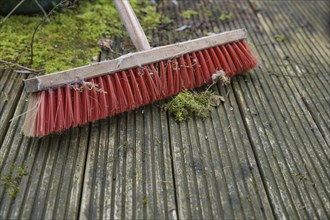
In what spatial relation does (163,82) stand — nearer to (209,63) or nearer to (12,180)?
(209,63)

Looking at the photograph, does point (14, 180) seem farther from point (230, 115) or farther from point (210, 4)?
point (210, 4)

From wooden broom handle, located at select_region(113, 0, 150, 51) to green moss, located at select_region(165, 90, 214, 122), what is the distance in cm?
29

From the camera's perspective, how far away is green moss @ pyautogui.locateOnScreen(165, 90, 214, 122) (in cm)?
156

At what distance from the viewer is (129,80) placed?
5.13ft

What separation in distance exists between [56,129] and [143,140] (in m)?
0.35

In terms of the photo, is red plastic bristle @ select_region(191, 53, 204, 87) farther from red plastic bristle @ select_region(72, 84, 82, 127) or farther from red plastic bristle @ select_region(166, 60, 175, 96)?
red plastic bristle @ select_region(72, 84, 82, 127)

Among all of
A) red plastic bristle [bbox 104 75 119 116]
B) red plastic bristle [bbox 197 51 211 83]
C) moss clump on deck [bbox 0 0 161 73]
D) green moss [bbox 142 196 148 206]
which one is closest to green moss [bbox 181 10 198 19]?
moss clump on deck [bbox 0 0 161 73]

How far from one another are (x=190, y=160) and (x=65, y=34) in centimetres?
105

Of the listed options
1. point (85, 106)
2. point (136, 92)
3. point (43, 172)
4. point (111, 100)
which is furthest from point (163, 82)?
point (43, 172)

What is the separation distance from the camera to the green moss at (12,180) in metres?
1.23

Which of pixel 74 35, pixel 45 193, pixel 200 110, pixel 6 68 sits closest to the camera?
pixel 45 193

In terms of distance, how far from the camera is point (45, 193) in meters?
1.24

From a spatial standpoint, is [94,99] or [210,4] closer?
[94,99]

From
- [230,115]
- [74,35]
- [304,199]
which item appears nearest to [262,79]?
[230,115]
